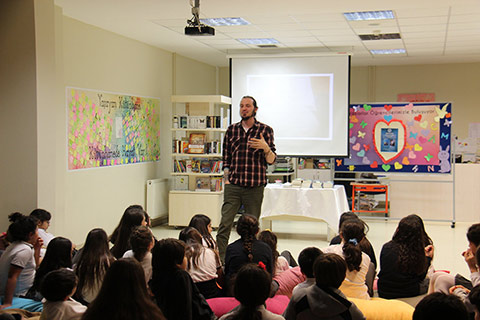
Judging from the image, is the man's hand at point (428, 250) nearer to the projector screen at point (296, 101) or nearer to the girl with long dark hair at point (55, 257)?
the girl with long dark hair at point (55, 257)

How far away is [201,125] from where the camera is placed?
801 cm

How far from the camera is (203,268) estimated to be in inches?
133

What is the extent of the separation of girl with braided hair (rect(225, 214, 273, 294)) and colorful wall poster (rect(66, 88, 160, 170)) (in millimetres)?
3496

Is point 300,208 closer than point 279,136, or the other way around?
point 300,208

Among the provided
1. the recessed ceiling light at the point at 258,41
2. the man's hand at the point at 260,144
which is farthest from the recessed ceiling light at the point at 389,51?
the man's hand at the point at 260,144

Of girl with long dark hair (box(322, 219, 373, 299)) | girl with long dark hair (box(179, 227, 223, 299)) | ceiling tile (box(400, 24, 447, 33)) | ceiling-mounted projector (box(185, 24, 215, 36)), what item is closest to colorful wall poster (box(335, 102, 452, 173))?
ceiling tile (box(400, 24, 447, 33))

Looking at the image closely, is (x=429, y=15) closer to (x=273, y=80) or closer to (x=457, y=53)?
(x=273, y=80)

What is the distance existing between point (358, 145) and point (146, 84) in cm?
343

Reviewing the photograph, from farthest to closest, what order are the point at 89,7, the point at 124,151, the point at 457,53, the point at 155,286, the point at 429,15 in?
1. the point at 457,53
2. the point at 124,151
3. the point at 429,15
4. the point at 89,7
5. the point at 155,286

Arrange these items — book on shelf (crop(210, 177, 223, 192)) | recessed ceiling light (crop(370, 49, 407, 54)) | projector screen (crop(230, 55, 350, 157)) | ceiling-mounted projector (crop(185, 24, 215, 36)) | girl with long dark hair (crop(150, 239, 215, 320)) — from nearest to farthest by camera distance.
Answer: girl with long dark hair (crop(150, 239, 215, 320))
ceiling-mounted projector (crop(185, 24, 215, 36))
projector screen (crop(230, 55, 350, 157))
book on shelf (crop(210, 177, 223, 192))
recessed ceiling light (crop(370, 49, 407, 54))

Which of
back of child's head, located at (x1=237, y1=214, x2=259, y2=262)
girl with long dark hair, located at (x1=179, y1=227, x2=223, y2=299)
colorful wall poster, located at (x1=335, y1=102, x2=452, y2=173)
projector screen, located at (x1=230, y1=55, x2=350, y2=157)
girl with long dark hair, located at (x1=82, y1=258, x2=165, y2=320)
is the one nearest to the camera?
girl with long dark hair, located at (x1=82, y1=258, x2=165, y2=320)

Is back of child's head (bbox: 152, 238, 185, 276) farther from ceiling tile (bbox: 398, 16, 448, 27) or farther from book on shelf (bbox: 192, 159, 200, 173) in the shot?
book on shelf (bbox: 192, 159, 200, 173)

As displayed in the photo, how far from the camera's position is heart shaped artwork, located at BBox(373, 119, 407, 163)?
8414 mm

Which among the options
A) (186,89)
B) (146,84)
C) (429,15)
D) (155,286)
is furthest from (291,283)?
(186,89)
